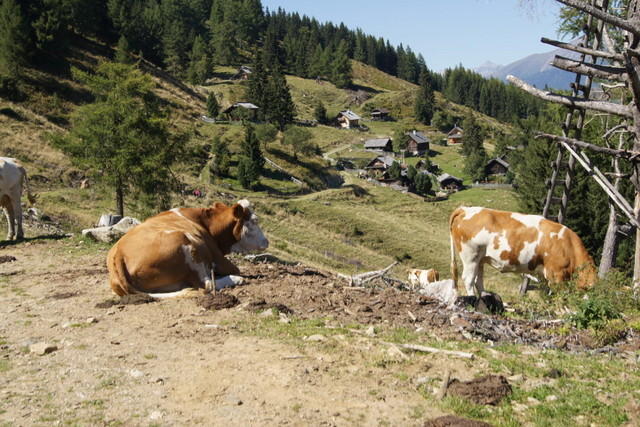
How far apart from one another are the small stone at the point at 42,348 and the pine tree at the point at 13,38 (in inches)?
2453

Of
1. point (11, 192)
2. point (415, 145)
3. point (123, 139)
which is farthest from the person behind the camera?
point (415, 145)

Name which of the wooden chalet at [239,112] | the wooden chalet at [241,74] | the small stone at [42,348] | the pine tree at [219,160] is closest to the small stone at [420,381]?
the small stone at [42,348]

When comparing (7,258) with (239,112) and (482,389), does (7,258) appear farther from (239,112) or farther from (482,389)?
(239,112)

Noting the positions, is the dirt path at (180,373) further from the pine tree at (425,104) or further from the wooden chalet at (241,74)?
the pine tree at (425,104)

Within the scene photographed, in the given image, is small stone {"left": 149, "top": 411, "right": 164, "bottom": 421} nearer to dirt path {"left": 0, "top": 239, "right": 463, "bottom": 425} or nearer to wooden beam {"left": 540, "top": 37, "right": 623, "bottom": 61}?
dirt path {"left": 0, "top": 239, "right": 463, "bottom": 425}

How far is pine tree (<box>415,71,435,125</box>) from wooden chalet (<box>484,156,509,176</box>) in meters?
54.9

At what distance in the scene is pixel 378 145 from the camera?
4444 inches

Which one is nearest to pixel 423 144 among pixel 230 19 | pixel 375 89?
pixel 375 89

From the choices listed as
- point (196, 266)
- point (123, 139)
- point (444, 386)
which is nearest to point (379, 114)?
point (123, 139)

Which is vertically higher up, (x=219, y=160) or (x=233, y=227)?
(x=233, y=227)

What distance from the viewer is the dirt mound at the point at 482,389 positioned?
5.53 meters

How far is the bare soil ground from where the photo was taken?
5.36m

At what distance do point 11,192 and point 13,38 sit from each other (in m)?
56.6

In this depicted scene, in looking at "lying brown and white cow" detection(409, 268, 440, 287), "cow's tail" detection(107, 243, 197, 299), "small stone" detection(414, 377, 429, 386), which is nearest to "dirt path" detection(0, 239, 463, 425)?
"small stone" detection(414, 377, 429, 386)
